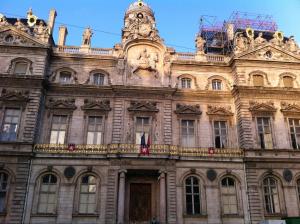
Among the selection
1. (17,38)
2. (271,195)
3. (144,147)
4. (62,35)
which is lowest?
(271,195)

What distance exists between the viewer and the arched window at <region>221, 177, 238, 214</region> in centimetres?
2692

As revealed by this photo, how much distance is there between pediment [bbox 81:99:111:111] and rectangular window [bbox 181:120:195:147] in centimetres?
692

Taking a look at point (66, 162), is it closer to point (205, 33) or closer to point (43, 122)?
point (43, 122)

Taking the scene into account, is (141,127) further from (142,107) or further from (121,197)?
(121,197)

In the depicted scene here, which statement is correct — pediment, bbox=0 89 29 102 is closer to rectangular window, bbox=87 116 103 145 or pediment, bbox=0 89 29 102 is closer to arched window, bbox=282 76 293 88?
rectangular window, bbox=87 116 103 145

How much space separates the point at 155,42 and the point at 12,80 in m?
13.8

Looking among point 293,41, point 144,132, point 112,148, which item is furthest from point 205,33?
point 112,148

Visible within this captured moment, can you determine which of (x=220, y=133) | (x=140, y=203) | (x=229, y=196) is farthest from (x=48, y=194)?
(x=220, y=133)

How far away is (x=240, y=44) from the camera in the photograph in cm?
3306

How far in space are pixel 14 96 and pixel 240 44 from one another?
72.1ft

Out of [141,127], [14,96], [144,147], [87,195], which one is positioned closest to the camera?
[87,195]

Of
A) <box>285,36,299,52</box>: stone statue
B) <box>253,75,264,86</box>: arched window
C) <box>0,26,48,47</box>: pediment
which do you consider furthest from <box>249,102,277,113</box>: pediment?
<box>0,26,48,47</box>: pediment

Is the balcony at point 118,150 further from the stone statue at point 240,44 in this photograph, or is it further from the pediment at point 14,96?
the stone statue at point 240,44

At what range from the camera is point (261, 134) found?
29.4 metres
